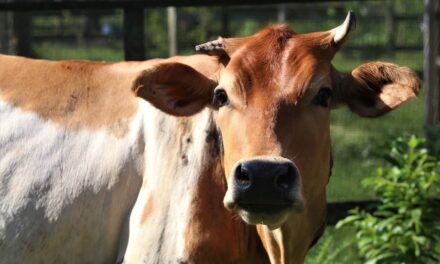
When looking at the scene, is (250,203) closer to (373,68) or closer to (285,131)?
(285,131)

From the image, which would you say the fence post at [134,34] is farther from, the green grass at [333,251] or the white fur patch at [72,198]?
the white fur patch at [72,198]

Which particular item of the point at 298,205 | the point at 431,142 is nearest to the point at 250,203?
the point at 298,205

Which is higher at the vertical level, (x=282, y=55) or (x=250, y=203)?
(x=282, y=55)

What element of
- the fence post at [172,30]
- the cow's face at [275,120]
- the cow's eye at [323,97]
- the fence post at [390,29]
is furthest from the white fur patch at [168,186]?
the fence post at [390,29]

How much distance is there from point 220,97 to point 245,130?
0.93 ft

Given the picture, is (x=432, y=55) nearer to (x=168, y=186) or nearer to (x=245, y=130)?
(x=168, y=186)

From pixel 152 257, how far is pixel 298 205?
0.94 meters

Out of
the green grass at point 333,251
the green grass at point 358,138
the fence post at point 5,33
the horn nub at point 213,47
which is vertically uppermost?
the horn nub at point 213,47

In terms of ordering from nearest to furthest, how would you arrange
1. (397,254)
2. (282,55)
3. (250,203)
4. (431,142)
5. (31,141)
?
(250,203) → (282,55) → (31,141) → (397,254) → (431,142)

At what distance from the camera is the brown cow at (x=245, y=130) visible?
15.1 feet

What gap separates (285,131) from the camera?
4543 millimetres

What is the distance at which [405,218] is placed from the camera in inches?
264

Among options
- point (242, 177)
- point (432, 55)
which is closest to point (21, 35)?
point (432, 55)

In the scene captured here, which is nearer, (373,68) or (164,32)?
(373,68)
